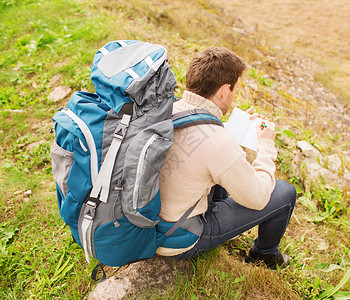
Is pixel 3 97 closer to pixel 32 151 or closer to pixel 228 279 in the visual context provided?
pixel 32 151

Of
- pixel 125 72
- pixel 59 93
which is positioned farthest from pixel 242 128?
pixel 59 93

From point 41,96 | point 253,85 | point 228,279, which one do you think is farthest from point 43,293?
point 253,85

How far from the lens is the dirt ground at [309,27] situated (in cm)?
905

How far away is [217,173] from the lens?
5.51 feet

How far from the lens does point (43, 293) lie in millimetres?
2160

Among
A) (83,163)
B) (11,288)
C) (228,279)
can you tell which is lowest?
(11,288)

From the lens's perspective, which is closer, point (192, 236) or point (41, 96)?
point (192, 236)

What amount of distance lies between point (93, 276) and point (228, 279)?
3.42ft

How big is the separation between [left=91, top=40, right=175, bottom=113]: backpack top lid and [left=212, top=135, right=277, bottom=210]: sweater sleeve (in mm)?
613

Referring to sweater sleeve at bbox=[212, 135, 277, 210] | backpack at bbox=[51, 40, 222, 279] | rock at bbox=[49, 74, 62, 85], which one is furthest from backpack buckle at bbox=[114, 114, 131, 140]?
rock at bbox=[49, 74, 62, 85]

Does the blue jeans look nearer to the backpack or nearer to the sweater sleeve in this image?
the sweater sleeve

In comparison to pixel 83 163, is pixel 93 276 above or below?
below

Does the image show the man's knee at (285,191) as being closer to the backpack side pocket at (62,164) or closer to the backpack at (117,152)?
the backpack at (117,152)

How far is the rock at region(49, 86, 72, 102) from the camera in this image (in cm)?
432
